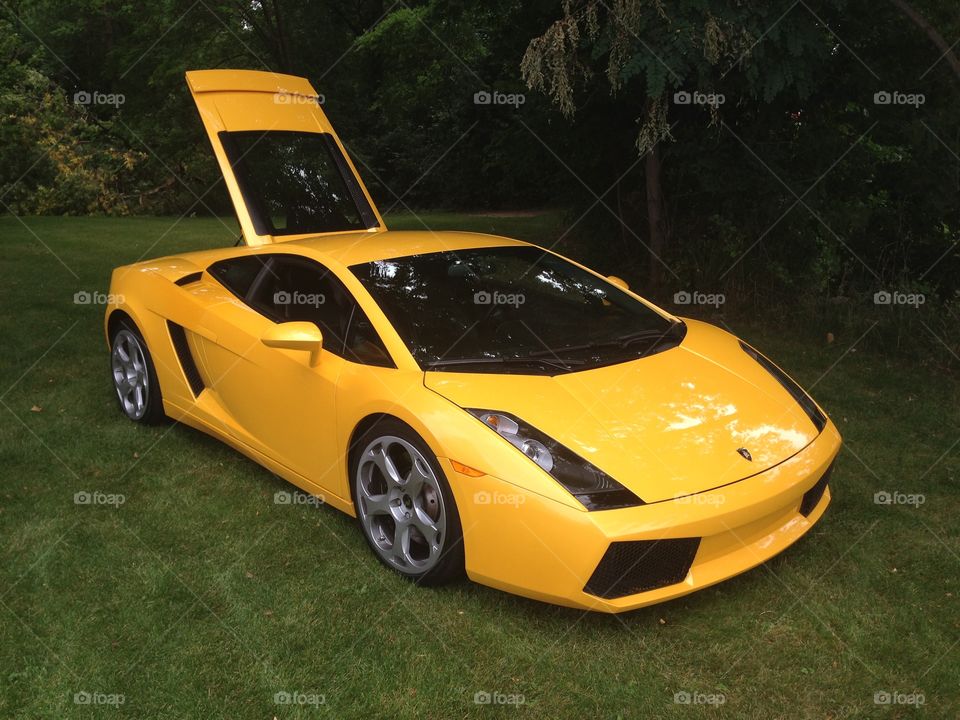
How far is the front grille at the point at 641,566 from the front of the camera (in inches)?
119

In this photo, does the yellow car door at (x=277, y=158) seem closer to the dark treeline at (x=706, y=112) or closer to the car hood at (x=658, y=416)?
the dark treeline at (x=706, y=112)

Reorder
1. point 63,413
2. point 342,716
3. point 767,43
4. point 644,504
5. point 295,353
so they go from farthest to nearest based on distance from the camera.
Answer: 1. point 767,43
2. point 63,413
3. point 295,353
4. point 644,504
5. point 342,716

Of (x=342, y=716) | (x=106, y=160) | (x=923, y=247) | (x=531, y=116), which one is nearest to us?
(x=342, y=716)

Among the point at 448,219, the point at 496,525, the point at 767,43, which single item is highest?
the point at 767,43

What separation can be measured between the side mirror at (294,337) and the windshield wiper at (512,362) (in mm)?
510

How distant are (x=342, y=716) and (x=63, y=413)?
3.73 metres

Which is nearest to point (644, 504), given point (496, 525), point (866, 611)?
point (496, 525)

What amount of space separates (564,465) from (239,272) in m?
2.47

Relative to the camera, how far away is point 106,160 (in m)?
19.7

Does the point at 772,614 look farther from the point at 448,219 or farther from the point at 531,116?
the point at 448,219
